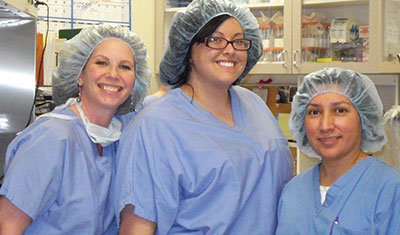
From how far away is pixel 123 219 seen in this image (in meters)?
1.35


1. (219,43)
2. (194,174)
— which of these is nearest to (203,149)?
(194,174)

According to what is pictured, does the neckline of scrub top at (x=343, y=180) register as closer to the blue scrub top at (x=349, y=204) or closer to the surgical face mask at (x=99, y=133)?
the blue scrub top at (x=349, y=204)

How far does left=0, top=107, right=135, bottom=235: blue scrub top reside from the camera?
1256mm

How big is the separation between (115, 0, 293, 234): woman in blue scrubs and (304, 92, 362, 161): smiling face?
168 millimetres

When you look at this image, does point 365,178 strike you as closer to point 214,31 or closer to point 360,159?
point 360,159

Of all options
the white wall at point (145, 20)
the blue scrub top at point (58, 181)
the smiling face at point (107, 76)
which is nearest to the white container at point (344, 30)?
the white wall at point (145, 20)

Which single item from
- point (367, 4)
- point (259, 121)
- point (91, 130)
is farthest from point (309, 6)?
point (91, 130)

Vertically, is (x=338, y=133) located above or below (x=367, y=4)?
below

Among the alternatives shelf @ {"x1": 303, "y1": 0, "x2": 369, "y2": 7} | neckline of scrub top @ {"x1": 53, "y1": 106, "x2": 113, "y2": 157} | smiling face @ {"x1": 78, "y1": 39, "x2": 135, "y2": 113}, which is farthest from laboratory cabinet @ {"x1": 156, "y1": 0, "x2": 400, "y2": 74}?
neckline of scrub top @ {"x1": 53, "y1": 106, "x2": 113, "y2": 157}

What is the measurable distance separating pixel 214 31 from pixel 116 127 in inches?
19.9

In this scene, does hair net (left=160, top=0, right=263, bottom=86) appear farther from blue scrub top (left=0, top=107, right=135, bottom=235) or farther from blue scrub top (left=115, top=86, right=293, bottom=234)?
blue scrub top (left=0, top=107, right=135, bottom=235)

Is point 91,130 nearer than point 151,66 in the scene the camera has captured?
Yes

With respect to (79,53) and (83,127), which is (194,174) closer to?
(83,127)

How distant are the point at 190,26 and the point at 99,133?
1.58 ft
